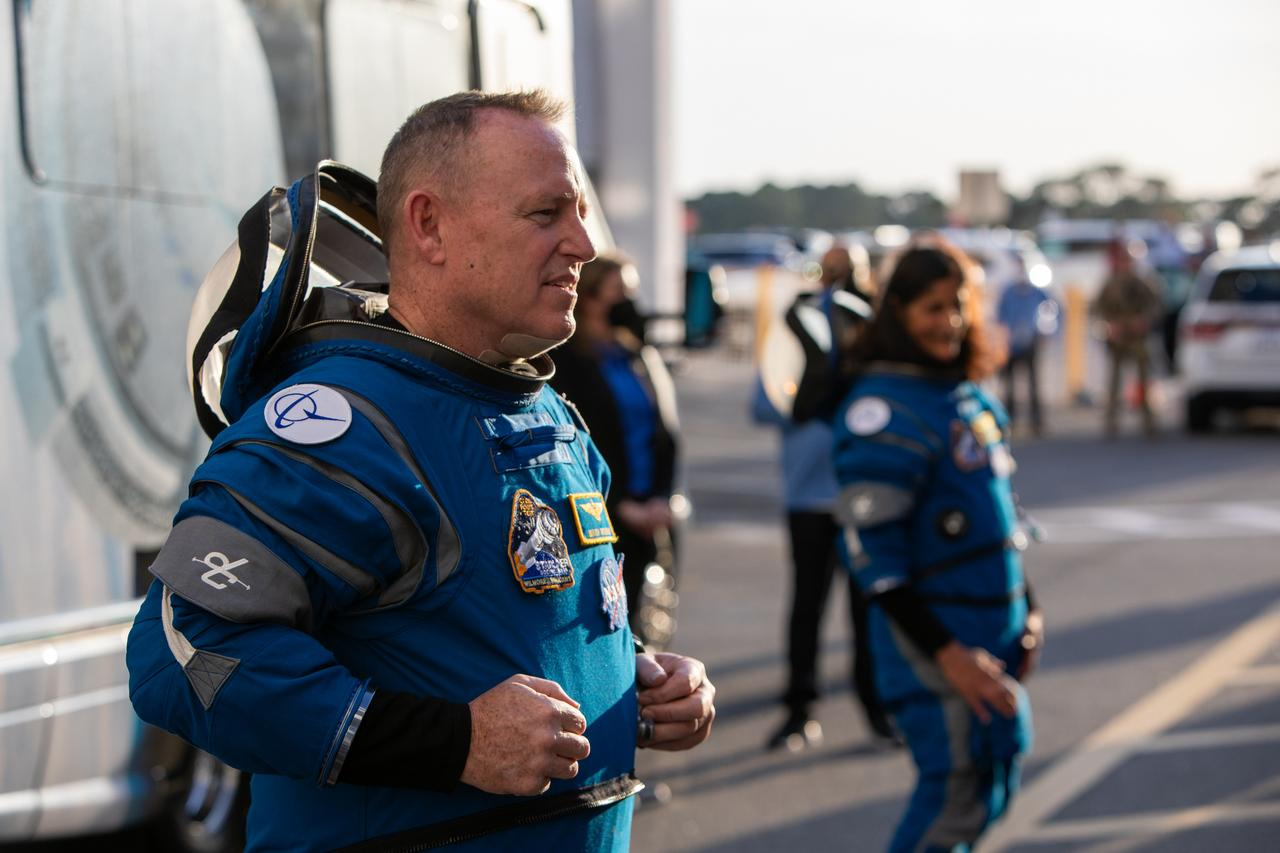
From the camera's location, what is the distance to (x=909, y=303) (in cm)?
412

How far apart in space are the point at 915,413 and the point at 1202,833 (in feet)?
8.25

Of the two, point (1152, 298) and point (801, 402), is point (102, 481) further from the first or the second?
point (1152, 298)

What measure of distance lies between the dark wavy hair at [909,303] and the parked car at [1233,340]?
13.8m

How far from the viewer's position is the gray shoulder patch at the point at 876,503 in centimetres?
387

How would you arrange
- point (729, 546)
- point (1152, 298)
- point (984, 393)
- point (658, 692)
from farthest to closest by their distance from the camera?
point (1152, 298) → point (729, 546) → point (984, 393) → point (658, 692)

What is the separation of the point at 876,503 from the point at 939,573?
23 centimetres

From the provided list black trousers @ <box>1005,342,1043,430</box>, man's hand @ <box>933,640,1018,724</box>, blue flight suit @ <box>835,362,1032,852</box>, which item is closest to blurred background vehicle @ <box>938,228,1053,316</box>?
black trousers @ <box>1005,342,1043,430</box>

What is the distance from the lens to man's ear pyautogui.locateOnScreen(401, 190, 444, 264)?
2.09 m

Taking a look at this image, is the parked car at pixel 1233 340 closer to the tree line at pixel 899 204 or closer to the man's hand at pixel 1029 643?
the man's hand at pixel 1029 643

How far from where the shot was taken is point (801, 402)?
561cm

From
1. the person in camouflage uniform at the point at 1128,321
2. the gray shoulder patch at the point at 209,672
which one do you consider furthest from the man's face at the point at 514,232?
the person in camouflage uniform at the point at 1128,321

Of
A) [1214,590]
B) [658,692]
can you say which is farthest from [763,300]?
[658,692]

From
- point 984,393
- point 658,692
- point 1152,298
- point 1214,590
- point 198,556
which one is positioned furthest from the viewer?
point 1152,298

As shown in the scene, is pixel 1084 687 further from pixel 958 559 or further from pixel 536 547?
pixel 536 547
